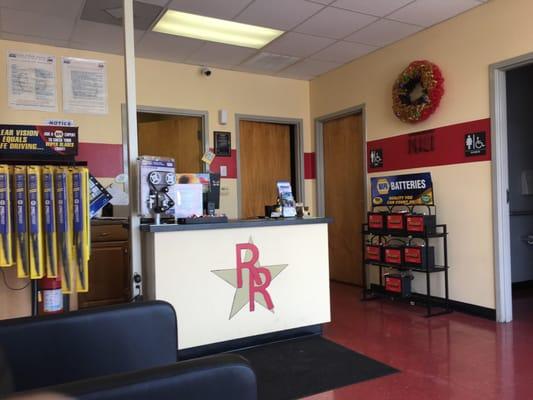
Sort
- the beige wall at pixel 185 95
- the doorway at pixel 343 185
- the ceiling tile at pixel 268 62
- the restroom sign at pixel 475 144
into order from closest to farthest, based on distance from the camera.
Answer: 1. the restroom sign at pixel 475 144
2. the beige wall at pixel 185 95
3. the ceiling tile at pixel 268 62
4. the doorway at pixel 343 185

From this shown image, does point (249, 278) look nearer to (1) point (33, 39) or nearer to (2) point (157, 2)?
(2) point (157, 2)

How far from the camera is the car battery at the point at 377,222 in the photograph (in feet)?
14.7

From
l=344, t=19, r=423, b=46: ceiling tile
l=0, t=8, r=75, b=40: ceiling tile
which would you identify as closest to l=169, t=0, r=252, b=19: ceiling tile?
l=0, t=8, r=75, b=40: ceiling tile

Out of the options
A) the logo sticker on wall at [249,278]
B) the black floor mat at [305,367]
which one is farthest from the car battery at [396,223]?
the logo sticker on wall at [249,278]

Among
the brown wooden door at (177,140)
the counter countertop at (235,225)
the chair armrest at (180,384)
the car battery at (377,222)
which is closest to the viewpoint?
the chair armrest at (180,384)

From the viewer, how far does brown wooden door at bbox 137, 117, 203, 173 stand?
552 centimetres

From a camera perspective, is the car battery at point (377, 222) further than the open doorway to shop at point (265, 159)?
No

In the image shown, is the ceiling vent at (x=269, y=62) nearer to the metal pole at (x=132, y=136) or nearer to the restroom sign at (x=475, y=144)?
the restroom sign at (x=475, y=144)

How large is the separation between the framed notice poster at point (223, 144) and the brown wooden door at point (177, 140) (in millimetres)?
201

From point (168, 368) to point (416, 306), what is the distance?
3.75m

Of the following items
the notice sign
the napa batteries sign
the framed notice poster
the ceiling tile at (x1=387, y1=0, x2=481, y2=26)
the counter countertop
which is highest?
the ceiling tile at (x1=387, y1=0, x2=481, y2=26)

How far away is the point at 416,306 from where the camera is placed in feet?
14.2

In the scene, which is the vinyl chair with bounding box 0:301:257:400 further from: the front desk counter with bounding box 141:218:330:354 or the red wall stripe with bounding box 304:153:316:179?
the red wall stripe with bounding box 304:153:316:179

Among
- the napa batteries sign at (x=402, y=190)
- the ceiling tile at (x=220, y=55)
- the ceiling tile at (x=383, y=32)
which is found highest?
the ceiling tile at (x=220, y=55)
